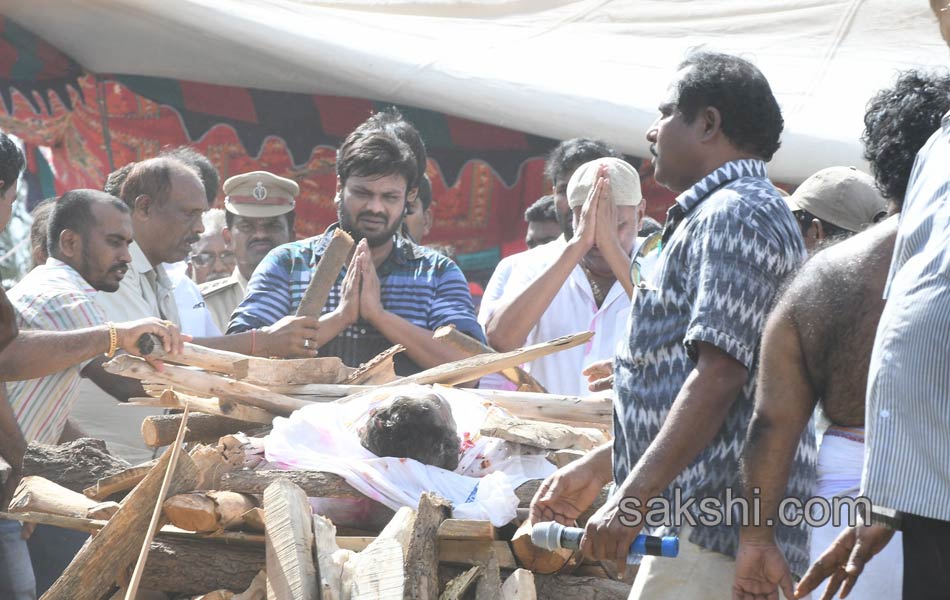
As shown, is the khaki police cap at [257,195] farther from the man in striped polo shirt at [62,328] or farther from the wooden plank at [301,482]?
the wooden plank at [301,482]

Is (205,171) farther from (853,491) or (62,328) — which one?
(853,491)

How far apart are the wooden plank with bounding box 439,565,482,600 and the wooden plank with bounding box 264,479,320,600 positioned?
0.42m

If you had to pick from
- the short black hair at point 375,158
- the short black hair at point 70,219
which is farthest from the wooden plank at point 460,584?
the short black hair at point 70,219

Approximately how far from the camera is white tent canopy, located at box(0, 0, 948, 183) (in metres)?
7.94

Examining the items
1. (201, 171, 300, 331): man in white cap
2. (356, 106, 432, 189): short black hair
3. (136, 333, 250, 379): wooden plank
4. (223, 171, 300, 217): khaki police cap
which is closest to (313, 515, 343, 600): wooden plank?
(136, 333, 250, 379): wooden plank

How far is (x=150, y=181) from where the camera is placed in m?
6.32

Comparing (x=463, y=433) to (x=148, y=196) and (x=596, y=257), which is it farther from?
(x=148, y=196)

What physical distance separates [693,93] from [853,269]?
0.76m

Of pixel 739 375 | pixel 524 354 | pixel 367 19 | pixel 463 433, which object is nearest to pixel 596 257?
pixel 524 354

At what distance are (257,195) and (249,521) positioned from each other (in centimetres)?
346

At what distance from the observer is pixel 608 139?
787 centimetres

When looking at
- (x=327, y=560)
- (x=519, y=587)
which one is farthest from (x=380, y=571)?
(x=519, y=587)

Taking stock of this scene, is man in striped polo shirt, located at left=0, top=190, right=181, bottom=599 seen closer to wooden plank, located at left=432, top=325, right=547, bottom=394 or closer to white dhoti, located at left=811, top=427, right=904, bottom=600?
wooden plank, located at left=432, top=325, right=547, bottom=394

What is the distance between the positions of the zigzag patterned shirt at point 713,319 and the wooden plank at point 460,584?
836 millimetres
